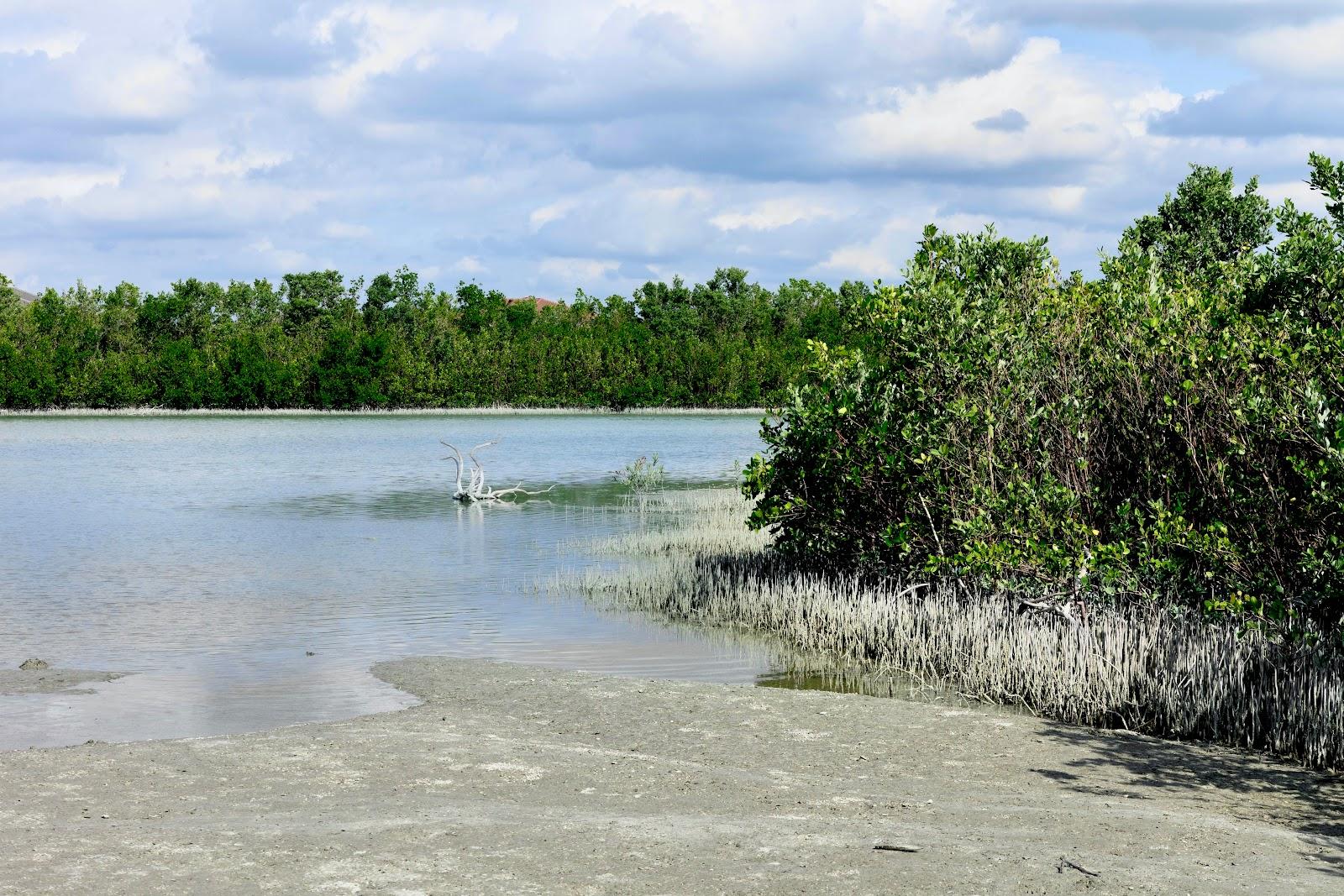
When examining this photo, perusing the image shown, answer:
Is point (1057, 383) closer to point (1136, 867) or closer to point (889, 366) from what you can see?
point (889, 366)

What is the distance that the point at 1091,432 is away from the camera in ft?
52.2

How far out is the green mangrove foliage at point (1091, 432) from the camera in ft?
42.1

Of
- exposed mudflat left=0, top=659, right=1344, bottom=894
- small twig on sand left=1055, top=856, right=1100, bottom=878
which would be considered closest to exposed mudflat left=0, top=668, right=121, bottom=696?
exposed mudflat left=0, top=659, right=1344, bottom=894

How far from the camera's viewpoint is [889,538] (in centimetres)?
1692

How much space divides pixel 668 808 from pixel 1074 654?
571cm

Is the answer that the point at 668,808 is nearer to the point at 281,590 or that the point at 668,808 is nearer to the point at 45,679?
the point at 45,679

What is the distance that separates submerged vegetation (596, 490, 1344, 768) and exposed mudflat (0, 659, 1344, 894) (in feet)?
1.79

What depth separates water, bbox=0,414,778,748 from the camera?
14633 millimetres

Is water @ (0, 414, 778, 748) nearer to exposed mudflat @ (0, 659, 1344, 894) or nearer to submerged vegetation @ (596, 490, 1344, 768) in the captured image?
submerged vegetation @ (596, 490, 1344, 768)

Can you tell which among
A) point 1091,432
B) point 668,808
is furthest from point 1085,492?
point 668,808

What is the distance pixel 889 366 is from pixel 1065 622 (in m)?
4.48

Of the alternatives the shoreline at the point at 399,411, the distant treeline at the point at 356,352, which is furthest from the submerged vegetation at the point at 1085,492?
the shoreline at the point at 399,411

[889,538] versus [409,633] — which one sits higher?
[889,538]

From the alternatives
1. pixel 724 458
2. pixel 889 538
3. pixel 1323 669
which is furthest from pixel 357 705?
pixel 724 458
